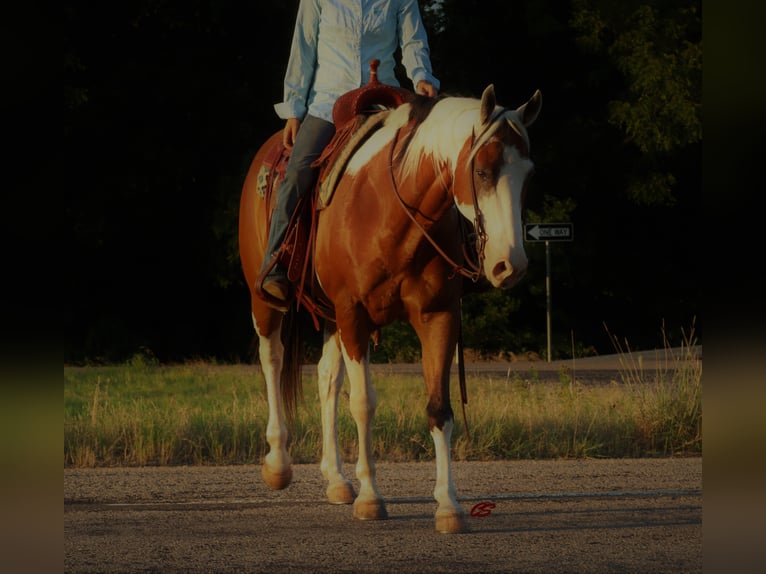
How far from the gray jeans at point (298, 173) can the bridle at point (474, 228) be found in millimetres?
997

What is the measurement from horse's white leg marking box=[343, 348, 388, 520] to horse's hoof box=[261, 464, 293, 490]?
119cm

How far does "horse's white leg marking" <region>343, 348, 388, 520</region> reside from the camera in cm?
731

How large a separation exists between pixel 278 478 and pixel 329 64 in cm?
256

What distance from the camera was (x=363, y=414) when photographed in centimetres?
743

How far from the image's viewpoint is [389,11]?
8062mm

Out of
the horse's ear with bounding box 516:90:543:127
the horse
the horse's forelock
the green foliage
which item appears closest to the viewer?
the horse

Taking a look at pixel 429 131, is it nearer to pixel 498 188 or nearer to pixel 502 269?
pixel 498 188

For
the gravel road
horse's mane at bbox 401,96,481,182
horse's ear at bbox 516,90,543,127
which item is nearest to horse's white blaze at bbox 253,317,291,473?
the gravel road

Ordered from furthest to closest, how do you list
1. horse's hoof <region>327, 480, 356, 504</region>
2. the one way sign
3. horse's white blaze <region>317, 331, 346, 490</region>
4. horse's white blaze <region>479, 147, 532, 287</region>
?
the one way sign, horse's white blaze <region>317, 331, 346, 490</region>, horse's hoof <region>327, 480, 356, 504</region>, horse's white blaze <region>479, 147, 532, 287</region>

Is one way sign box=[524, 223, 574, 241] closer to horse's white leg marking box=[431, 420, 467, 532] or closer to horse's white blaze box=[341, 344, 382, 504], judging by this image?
horse's white blaze box=[341, 344, 382, 504]

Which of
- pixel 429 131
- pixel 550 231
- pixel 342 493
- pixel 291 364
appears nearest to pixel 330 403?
pixel 342 493

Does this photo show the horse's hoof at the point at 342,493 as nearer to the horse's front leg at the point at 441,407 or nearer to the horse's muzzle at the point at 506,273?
the horse's front leg at the point at 441,407
